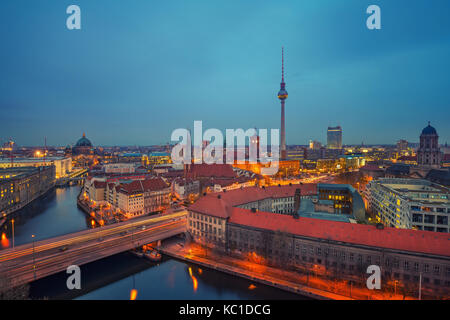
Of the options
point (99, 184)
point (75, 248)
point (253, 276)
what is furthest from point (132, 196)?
point (253, 276)

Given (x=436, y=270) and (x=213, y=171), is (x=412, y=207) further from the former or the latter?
(x=213, y=171)

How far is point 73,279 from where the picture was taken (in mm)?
28766

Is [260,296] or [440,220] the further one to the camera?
[440,220]

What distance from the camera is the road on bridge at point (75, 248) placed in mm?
25859

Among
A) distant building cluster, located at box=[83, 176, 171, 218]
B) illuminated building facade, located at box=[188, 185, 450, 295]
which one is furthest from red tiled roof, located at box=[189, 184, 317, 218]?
distant building cluster, located at box=[83, 176, 171, 218]

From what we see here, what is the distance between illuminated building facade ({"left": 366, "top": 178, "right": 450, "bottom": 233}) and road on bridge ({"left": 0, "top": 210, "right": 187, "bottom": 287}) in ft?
109

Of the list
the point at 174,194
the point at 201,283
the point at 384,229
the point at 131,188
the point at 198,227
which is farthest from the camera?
the point at 174,194

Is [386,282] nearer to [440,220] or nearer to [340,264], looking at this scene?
[340,264]

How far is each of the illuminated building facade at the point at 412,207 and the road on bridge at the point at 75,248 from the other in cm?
3324

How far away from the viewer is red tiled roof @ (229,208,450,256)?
23.5 meters

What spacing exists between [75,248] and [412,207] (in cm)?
4514
